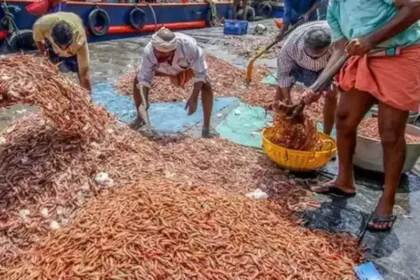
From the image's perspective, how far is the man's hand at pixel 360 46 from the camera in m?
3.07

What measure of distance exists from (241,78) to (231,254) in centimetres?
539

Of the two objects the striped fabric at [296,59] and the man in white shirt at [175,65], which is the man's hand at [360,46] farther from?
the man in white shirt at [175,65]

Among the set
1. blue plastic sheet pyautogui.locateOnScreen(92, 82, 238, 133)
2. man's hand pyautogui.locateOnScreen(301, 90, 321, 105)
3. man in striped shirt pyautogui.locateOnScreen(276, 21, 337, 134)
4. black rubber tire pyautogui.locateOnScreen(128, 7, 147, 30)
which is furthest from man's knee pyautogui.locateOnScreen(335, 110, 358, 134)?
black rubber tire pyautogui.locateOnScreen(128, 7, 147, 30)

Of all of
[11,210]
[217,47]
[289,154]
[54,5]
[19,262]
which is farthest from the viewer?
[217,47]

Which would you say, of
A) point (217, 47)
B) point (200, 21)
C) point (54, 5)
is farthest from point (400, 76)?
point (200, 21)

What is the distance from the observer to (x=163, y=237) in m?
2.73

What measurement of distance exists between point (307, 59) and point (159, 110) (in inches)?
80.0

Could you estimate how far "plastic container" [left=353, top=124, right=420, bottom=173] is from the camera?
14.2 feet

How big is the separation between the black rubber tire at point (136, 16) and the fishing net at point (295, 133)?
27.7 feet

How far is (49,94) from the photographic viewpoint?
3.40m

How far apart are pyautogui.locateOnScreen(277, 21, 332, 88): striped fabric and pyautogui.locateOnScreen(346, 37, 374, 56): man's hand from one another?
4.42 feet

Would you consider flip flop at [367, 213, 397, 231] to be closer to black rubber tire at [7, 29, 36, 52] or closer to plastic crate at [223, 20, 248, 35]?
black rubber tire at [7, 29, 36, 52]

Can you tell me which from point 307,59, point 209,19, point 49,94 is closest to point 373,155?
point 307,59

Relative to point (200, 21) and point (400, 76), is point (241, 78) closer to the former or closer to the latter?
point (400, 76)
